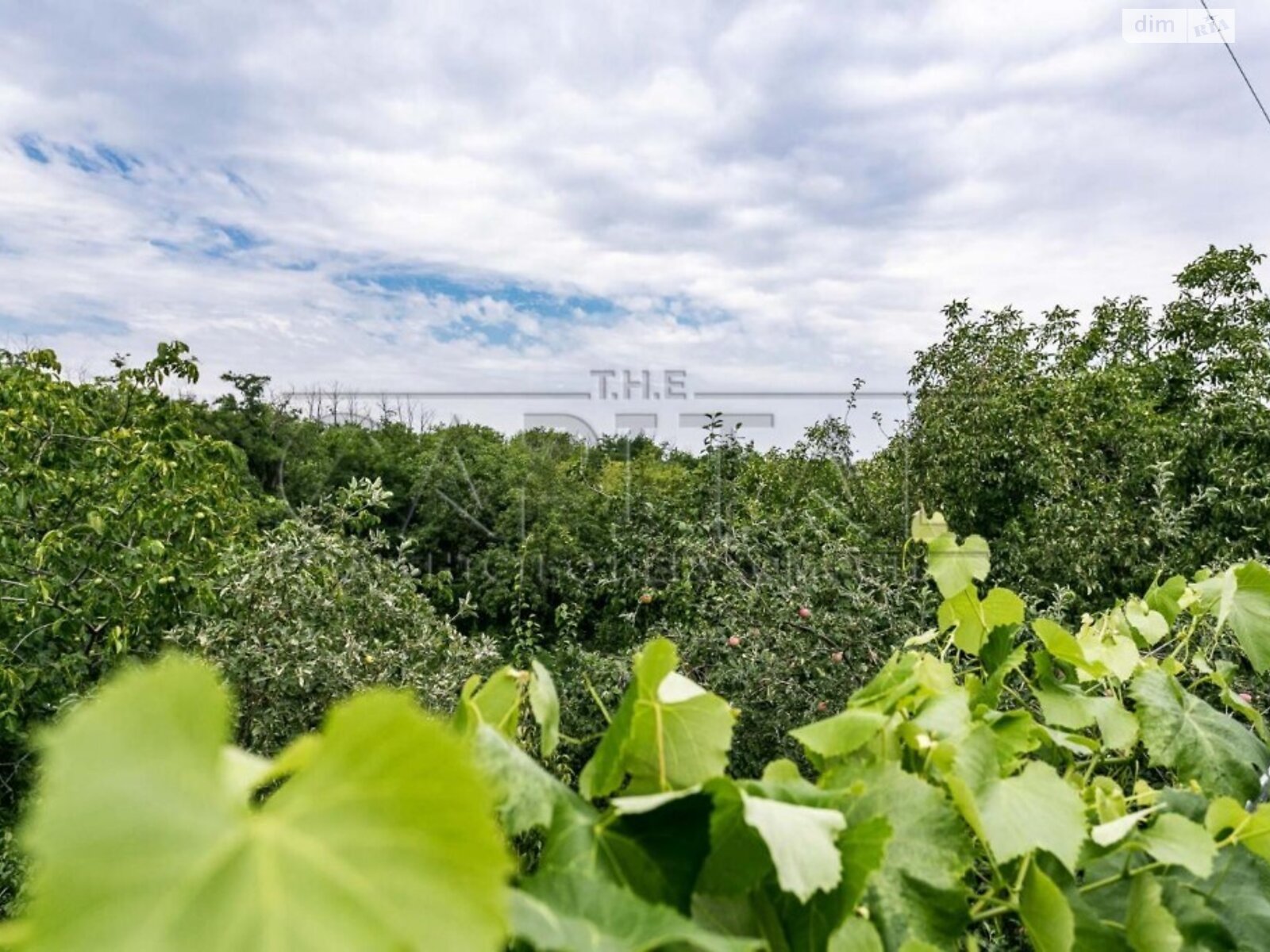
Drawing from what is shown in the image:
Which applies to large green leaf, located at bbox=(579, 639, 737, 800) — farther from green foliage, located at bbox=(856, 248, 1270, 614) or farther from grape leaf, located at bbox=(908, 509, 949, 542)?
green foliage, located at bbox=(856, 248, 1270, 614)

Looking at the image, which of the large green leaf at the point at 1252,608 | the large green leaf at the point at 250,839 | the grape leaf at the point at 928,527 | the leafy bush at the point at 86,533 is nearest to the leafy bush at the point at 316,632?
the leafy bush at the point at 86,533

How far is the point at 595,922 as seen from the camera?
32 centimetres

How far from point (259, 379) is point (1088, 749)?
1123 cm

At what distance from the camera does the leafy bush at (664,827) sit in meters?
0.23

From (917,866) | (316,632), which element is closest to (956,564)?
(917,866)

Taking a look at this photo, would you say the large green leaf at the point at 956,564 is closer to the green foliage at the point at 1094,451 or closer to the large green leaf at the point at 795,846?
the large green leaf at the point at 795,846

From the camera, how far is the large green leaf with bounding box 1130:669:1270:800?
2.35ft

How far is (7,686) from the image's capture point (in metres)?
3.49

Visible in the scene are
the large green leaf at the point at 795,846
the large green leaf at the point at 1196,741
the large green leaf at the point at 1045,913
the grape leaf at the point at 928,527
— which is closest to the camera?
the large green leaf at the point at 795,846

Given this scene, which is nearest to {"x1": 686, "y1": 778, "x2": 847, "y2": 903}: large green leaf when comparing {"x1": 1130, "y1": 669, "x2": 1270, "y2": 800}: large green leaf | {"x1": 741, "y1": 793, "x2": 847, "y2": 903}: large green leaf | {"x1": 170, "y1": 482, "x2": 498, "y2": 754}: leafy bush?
{"x1": 741, "y1": 793, "x2": 847, "y2": 903}: large green leaf

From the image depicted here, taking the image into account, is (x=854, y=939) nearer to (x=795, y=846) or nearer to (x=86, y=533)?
(x=795, y=846)

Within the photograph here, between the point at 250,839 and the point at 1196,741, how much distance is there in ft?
2.45

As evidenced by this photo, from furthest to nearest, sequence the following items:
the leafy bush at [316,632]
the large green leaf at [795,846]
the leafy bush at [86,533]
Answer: the leafy bush at [86,533] → the leafy bush at [316,632] → the large green leaf at [795,846]

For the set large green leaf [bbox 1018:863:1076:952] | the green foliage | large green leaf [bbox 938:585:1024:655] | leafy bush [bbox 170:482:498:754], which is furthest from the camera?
the green foliage
